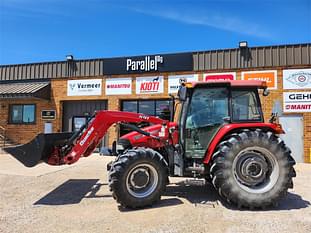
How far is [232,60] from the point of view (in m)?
13.4

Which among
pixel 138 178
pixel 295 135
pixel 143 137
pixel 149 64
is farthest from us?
pixel 149 64

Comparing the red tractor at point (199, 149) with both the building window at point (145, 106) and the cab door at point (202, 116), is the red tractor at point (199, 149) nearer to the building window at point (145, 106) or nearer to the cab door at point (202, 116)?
the cab door at point (202, 116)

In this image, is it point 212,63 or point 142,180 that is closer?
point 142,180

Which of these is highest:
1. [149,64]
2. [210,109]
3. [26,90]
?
[149,64]

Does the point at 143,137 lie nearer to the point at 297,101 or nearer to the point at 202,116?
the point at 202,116

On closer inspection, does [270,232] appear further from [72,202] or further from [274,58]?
[274,58]

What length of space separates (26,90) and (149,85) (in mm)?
6190

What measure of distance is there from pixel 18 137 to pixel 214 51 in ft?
36.9

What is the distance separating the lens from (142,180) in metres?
5.25

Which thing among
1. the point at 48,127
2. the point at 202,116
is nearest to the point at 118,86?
the point at 48,127

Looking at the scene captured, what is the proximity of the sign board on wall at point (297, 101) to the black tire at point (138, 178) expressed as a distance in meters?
9.32

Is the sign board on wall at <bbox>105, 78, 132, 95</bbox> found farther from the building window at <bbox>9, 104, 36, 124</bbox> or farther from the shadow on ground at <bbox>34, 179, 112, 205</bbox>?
the shadow on ground at <bbox>34, 179, 112, 205</bbox>

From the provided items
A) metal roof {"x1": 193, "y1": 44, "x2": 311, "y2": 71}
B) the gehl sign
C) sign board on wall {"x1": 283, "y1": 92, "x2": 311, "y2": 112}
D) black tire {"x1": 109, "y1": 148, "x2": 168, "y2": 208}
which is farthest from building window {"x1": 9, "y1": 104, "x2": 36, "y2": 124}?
sign board on wall {"x1": 283, "y1": 92, "x2": 311, "y2": 112}

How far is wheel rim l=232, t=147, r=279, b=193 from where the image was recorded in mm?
5309
